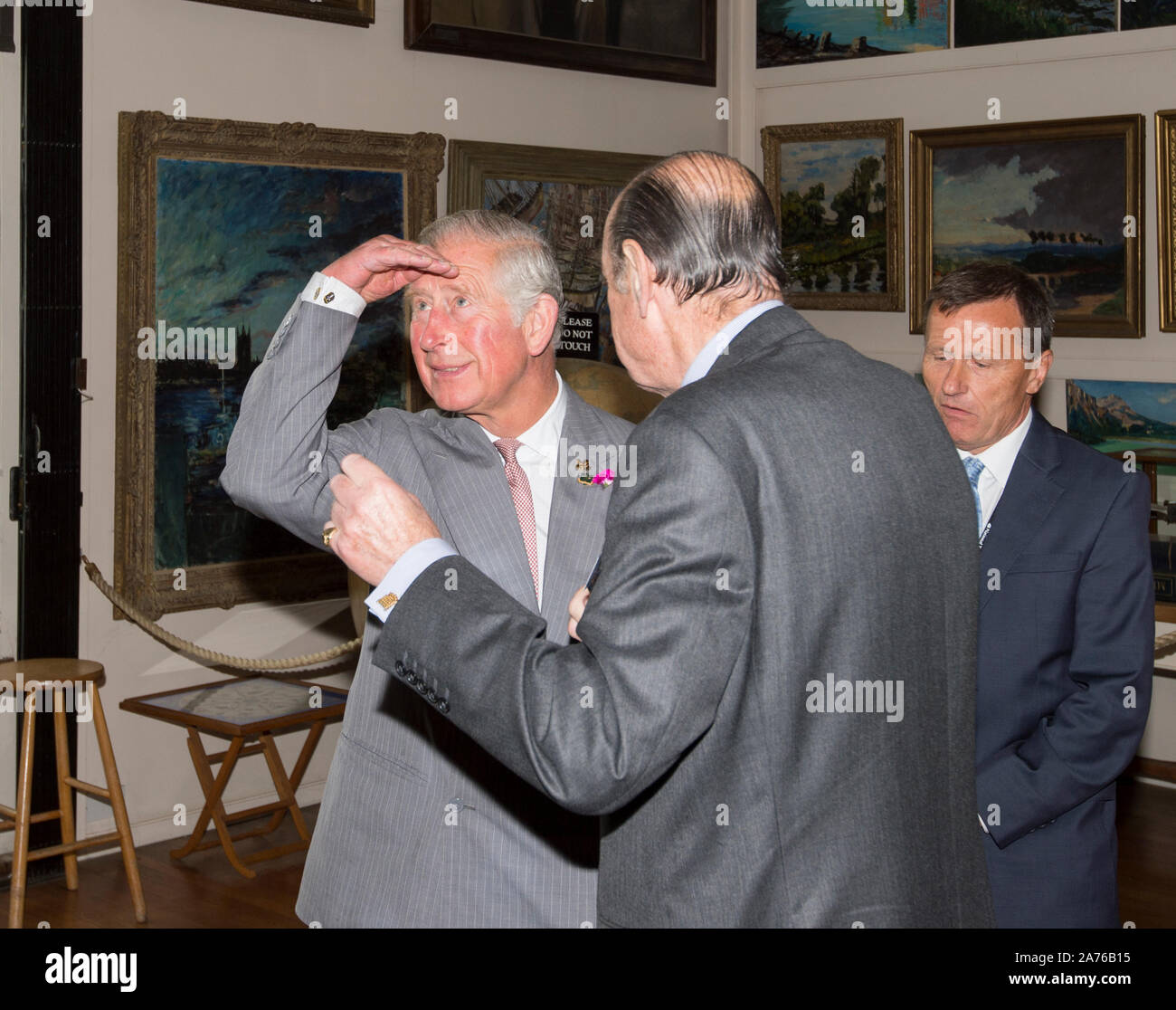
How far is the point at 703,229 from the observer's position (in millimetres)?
2287

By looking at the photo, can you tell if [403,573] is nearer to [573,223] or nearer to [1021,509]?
[1021,509]

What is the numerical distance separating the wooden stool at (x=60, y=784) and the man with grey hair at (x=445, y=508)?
3.34 m

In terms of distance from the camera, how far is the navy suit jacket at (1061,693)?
3.15 metres

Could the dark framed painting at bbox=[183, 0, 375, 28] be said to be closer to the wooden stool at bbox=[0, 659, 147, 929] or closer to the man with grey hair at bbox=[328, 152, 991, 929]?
the wooden stool at bbox=[0, 659, 147, 929]

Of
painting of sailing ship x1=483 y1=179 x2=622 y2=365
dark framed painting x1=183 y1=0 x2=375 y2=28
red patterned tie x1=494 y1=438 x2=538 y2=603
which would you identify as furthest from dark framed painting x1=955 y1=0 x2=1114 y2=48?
red patterned tie x1=494 y1=438 x2=538 y2=603

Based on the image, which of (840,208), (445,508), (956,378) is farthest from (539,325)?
(840,208)

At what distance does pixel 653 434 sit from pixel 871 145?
25.8ft

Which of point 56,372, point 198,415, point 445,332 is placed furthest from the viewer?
point 198,415

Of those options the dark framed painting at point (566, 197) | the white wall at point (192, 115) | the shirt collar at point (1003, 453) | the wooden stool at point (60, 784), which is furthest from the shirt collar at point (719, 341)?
the dark framed painting at point (566, 197)

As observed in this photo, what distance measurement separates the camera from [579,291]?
902cm

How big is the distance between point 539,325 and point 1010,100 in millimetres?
6275

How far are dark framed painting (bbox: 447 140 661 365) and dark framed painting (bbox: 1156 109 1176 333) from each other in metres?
3.19

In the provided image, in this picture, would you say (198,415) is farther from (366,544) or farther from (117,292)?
(366,544)
